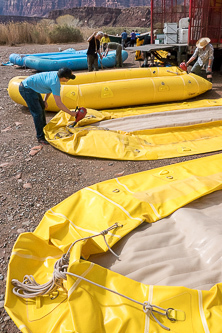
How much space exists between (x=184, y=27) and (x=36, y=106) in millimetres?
6628

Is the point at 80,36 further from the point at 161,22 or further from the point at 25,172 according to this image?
the point at 25,172

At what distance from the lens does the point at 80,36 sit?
18.0 meters

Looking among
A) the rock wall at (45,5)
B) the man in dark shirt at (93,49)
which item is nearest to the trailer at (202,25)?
the man in dark shirt at (93,49)

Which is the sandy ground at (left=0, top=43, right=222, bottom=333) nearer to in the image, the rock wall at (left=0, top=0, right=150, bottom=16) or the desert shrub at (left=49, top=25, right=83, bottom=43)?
the desert shrub at (left=49, top=25, right=83, bottom=43)

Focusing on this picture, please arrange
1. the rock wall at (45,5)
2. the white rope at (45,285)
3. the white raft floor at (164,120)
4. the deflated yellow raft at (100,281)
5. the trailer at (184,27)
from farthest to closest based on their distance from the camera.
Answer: the rock wall at (45,5) → the trailer at (184,27) → the white raft floor at (164,120) → the white rope at (45,285) → the deflated yellow raft at (100,281)

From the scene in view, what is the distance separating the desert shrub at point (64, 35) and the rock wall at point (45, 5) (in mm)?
49341

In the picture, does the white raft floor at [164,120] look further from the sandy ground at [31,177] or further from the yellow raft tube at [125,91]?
the sandy ground at [31,177]

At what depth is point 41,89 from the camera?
398 centimetres

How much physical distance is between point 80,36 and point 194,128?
15.9 metres

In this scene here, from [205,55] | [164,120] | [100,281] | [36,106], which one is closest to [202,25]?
[205,55]

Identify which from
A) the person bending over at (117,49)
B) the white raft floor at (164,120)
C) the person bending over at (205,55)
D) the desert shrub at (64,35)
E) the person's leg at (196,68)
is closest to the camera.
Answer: the white raft floor at (164,120)

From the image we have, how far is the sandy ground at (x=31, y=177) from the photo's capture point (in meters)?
2.56

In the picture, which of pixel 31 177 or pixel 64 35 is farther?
pixel 64 35

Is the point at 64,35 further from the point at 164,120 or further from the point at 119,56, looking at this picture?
the point at 164,120
